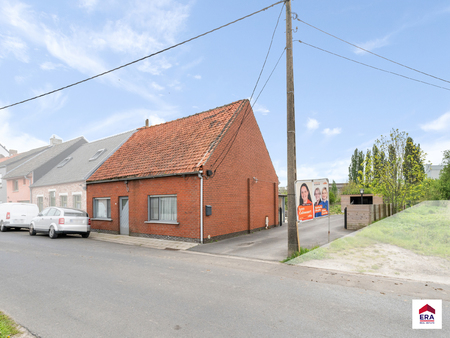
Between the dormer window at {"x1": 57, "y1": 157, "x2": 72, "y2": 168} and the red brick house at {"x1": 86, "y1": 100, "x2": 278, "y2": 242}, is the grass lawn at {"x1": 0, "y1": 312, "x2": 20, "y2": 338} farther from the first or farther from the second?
the dormer window at {"x1": 57, "y1": 157, "x2": 72, "y2": 168}

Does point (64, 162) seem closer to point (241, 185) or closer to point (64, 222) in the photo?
point (64, 222)

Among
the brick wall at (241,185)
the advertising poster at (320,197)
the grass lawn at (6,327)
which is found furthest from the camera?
the brick wall at (241,185)

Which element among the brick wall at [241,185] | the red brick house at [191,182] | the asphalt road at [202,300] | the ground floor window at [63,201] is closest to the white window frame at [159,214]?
the red brick house at [191,182]

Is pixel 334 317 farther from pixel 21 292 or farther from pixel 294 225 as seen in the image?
pixel 21 292

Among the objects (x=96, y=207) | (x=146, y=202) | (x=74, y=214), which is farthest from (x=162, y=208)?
(x=96, y=207)

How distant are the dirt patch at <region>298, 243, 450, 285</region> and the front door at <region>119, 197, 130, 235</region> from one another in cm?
1157

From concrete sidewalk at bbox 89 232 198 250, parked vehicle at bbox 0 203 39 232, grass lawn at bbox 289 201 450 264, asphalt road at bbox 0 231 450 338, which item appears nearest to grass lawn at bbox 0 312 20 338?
asphalt road at bbox 0 231 450 338

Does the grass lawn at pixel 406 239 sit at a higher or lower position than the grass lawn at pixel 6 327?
lower

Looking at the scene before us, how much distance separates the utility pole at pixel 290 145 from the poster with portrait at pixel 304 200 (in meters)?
0.44

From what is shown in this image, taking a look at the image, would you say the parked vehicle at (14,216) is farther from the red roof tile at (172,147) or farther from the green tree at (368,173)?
the green tree at (368,173)

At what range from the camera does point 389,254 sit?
1013cm

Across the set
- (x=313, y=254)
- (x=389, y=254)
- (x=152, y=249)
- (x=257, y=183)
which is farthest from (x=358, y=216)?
(x=152, y=249)

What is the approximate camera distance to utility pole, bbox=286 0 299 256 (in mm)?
9914

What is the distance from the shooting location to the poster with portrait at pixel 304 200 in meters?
10.5
